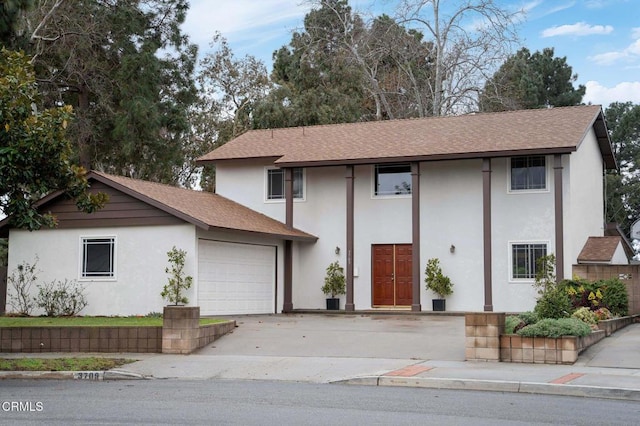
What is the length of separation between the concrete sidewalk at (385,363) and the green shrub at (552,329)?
558mm

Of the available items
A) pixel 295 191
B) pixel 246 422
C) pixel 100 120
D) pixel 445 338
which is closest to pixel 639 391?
pixel 246 422

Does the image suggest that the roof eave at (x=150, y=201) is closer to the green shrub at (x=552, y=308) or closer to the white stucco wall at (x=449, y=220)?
the white stucco wall at (x=449, y=220)

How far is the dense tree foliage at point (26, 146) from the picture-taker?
50.4ft

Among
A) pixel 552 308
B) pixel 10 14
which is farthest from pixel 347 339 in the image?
pixel 10 14

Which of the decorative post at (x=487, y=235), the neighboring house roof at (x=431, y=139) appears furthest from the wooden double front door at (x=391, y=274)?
the neighboring house roof at (x=431, y=139)

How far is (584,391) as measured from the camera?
1209 centimetres

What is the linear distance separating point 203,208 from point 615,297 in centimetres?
1186

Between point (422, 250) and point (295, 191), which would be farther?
point (295, 191)

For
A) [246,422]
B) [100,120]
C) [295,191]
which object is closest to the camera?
[246,422]

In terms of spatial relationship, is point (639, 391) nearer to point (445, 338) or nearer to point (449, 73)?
point (445, 338)

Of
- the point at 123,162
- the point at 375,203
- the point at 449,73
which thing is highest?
the point at 449,73

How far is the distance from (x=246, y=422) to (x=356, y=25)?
41.1 metres

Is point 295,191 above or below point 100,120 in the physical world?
below

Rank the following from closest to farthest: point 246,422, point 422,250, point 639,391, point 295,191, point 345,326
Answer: point 246,422 < point 639,391 < point 345,326 < point 422,250 < point 295,191
